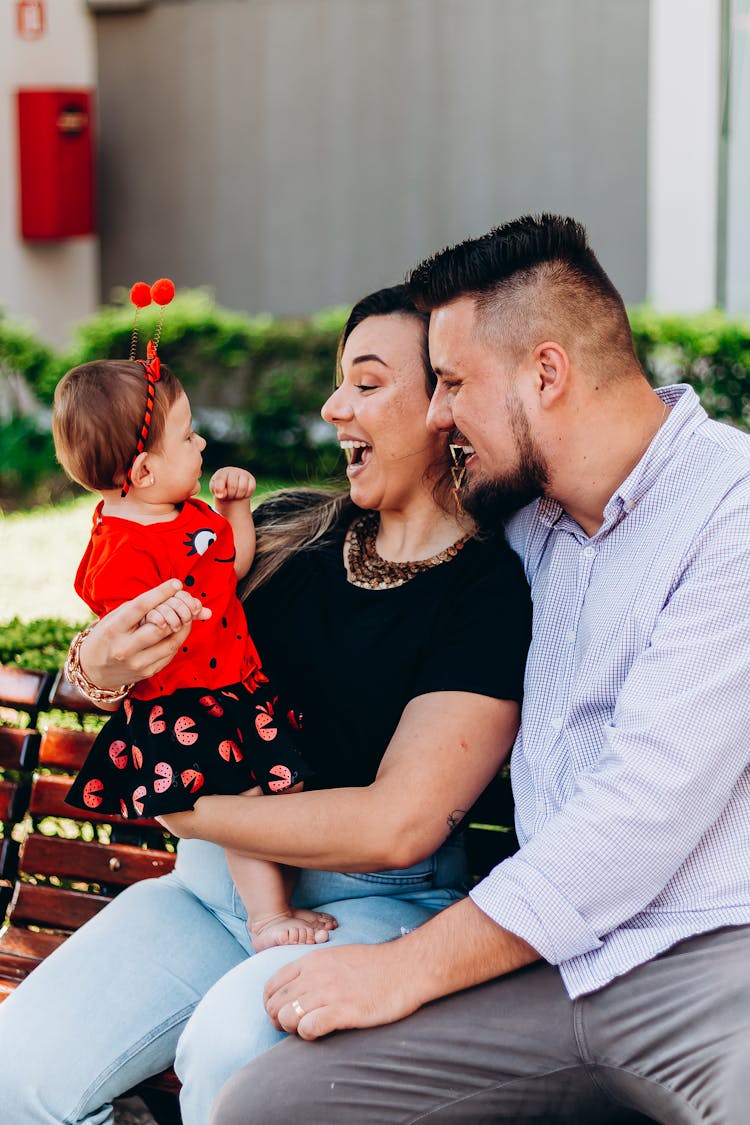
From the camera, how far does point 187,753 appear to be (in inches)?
107

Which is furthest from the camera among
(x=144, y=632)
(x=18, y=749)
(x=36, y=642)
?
(x=36, y=642)

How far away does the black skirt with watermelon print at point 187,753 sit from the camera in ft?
8.93

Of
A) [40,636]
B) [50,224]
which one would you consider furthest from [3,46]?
[40,636]

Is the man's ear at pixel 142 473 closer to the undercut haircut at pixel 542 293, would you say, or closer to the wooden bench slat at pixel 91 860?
the undercut haircut at pixel 542 293

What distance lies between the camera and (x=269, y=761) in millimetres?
2754

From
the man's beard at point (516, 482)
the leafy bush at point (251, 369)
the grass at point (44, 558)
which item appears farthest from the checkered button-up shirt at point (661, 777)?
the leafy bush at point (251, 369)

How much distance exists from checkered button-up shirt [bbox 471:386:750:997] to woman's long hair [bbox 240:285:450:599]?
2.13 feet

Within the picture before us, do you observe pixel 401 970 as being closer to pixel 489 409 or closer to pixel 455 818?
pixel 455 818

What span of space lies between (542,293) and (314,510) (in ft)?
2.69

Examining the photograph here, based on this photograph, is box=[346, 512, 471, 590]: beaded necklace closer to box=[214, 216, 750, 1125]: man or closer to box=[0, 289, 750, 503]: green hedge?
box=[214, 216, 750, 1125]: man

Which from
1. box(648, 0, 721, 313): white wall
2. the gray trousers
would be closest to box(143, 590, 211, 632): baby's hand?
the gray trousers

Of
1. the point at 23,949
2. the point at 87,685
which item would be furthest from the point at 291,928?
the point at 23,949

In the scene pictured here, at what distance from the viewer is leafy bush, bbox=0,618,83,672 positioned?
364 cm

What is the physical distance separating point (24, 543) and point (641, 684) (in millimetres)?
5964
